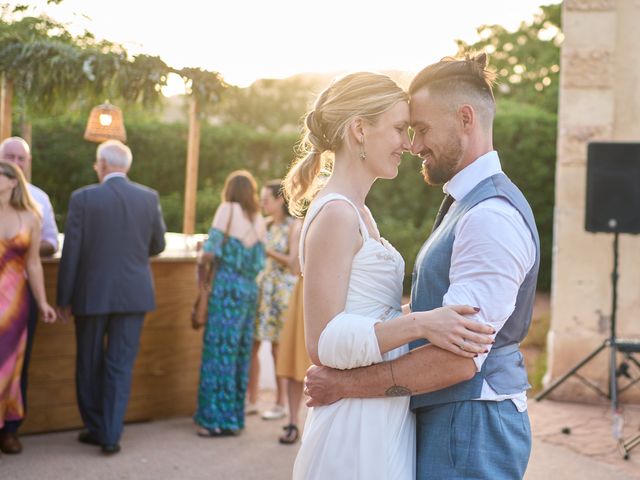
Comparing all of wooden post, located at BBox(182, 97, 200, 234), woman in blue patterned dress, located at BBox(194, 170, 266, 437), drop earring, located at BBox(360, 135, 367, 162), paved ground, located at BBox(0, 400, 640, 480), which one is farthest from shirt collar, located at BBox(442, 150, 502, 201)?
wooden post, located at BBox(182, 97, 200, 234)

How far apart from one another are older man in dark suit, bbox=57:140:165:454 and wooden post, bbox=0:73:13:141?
65.7 inches

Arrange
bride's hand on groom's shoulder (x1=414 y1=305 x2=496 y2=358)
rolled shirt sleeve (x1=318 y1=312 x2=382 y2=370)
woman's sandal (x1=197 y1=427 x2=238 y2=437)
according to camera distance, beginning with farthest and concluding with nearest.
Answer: woman's sandal (x1=197 y1=427 x2=238 y2=437) < rolled shirt sleeve (x1=318 y1=312 x2=382 y2=370) < bride's hand on groom's shoulder (x1=414 y1=305 x2=496 y2=358)

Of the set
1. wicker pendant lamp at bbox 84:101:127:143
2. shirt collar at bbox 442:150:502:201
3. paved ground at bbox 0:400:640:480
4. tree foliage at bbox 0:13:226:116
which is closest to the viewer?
shirt collar at bbox 442:150:502:201

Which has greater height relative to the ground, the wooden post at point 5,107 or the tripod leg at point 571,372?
the wooden post at point 5,107

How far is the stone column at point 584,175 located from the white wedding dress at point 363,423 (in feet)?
17.4

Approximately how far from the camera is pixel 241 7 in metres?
8.61

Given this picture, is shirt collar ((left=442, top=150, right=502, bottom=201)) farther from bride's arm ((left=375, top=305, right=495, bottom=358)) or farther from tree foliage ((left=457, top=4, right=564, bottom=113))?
tree foliage ((left=457, top=4, right=564, bottom=113))

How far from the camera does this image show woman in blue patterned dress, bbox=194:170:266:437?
593 centimetres

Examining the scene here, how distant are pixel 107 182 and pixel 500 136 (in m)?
10.3

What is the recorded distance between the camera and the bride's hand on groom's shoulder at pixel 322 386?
228cm

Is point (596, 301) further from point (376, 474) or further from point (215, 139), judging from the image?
point (215, 139)

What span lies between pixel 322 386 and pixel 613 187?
4973mm

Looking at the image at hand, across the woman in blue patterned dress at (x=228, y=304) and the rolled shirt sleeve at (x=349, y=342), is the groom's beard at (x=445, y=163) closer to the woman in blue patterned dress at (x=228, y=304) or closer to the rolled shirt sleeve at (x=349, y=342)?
the rolled shirt sleeve at (x=349, y=342)

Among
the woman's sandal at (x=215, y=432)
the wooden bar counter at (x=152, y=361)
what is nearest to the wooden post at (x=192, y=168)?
the wooden bar counter at (x=152, y=361)
